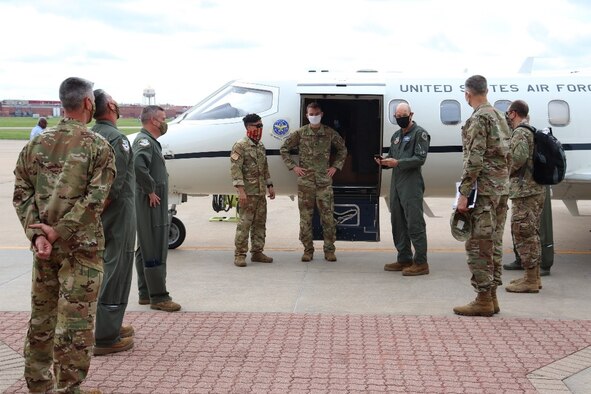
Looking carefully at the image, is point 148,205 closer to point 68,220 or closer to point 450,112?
point 68,220

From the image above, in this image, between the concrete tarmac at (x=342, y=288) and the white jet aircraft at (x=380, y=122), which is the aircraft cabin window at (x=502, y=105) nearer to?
the white jet aircraft at (x=380, y=122)

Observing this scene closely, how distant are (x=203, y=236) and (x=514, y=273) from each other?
4.97 metres

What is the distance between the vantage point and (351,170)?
1119cm

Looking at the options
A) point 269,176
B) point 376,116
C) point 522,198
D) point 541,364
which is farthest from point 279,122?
point 541,364

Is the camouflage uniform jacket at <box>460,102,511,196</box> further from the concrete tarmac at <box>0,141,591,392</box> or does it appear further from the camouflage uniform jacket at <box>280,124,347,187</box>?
the camouflage uniform jacket at <box>280,124,347,187</box>

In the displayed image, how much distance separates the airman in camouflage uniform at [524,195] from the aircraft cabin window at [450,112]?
187 cm

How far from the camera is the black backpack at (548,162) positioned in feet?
26.0

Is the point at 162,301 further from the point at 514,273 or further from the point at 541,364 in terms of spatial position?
the point at 514,273

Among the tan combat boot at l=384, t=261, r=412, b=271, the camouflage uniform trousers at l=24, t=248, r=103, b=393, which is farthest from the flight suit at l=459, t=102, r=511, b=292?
the camouflage uniform trousers at l=24, t=248, r=103, b=393

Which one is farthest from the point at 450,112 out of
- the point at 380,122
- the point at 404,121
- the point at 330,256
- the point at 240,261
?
the point at 240,261

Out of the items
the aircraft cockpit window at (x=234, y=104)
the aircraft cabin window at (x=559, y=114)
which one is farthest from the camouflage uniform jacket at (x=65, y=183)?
the aircraft cabin window at (x=559, y=114)

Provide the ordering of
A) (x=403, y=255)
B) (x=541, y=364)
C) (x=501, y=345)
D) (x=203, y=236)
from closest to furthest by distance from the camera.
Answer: (x=541, y=364), (x=501, y=345), (x=403, y=255), (x=203, y=236)

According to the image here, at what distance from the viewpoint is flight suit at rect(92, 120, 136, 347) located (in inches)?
217

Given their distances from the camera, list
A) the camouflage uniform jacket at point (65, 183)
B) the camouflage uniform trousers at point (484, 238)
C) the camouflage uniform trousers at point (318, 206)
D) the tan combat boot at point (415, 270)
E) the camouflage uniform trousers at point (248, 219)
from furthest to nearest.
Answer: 1. the camouflage uniform trousers at point (318, 206)
2. the camouflage uniform trousers at point (248, 219)
3. the tan combat boot at point (415, 270)
4. the camouflage uniform trousers at point (484, 238)
5. the camouflage uniform jacket at point (65, 183)
